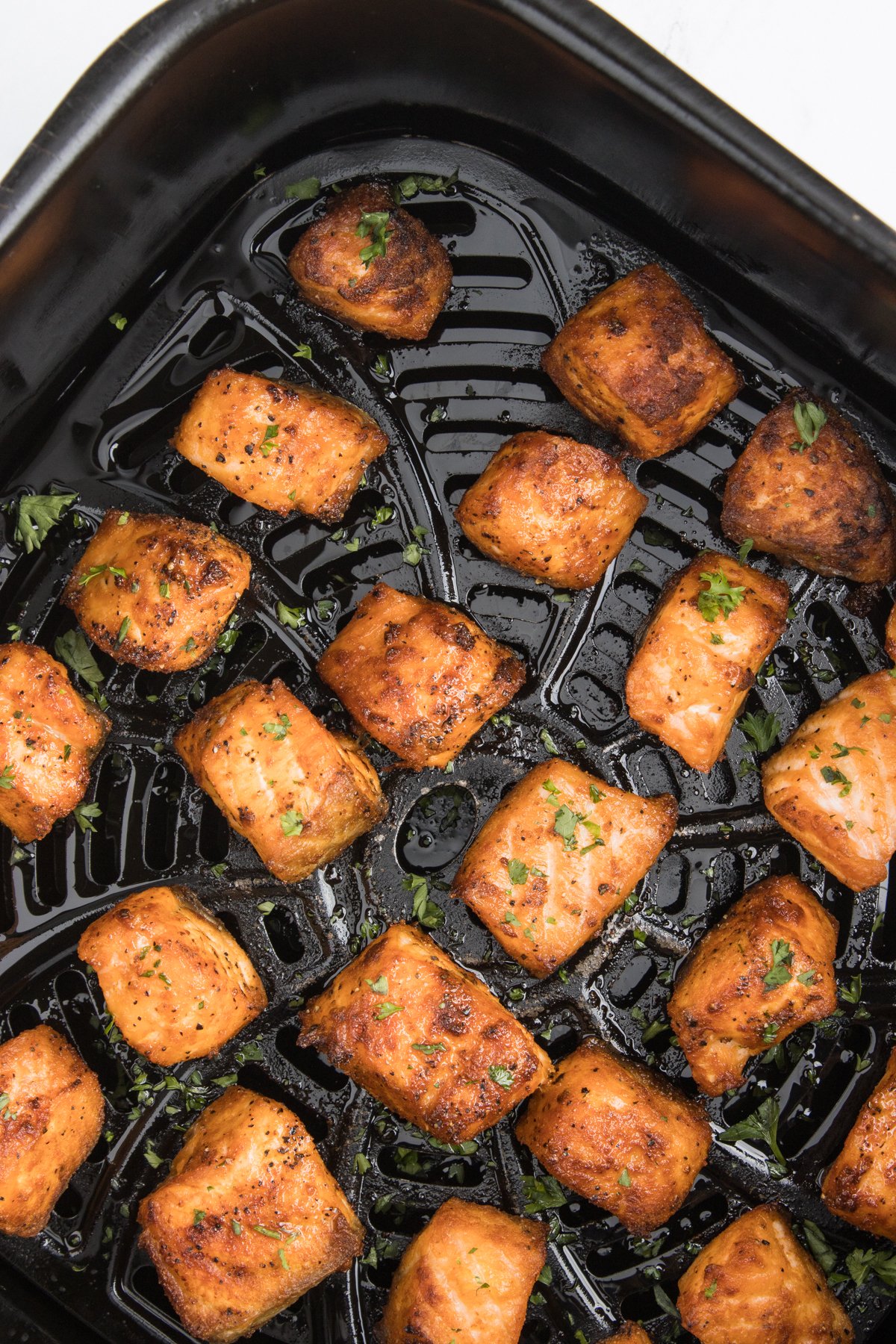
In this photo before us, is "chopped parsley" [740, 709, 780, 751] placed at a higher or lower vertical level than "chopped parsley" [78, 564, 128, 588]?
higher

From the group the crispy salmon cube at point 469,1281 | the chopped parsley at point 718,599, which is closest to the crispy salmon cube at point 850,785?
the chopped parsley at point 718,599

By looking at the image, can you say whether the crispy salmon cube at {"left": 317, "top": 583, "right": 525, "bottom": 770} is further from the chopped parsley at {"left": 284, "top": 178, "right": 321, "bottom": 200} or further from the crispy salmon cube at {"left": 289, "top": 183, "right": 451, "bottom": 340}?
the chopped parsley at {"left": 284, "top": 178, "right": 321, "bottom": 200}

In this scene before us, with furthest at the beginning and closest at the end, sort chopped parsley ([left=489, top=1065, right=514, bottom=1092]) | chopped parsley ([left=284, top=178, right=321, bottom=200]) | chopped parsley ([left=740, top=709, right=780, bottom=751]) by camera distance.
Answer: chopped parsley ([left=740, top=709, right=780, bottom=751]) < chopped parsley ([left=284, top=178, right=321, bottom=200]) < chopped parsley ([left=489, top=1065, right=514, bottom=1092])

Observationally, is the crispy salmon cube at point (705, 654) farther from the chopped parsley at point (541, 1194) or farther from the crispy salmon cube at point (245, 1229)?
the crispy salmon cube at point (245, 1229)

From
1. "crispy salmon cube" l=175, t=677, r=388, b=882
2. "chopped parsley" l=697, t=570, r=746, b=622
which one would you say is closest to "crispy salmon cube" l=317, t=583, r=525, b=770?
"crispy salmon cube" l=175, t=677, r=388, b=882

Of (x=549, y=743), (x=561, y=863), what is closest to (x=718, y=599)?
(x=549, y=743)

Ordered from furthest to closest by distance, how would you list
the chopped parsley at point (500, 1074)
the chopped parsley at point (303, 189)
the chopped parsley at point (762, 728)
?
the chopped parsley at point (762, 728) < the chopped parsley at point (303, 189) < the chopped parsley at point (500, 1074)

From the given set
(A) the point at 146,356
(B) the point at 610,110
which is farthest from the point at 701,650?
(A) the point at 146,356
